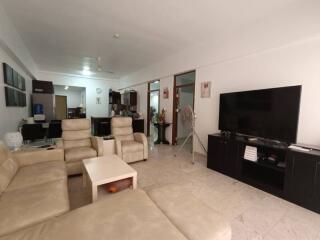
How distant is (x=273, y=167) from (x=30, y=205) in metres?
2.82

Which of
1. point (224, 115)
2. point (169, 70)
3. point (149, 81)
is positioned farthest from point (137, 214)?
point (149, 81)

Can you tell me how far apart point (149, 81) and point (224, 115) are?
3646 millimetres

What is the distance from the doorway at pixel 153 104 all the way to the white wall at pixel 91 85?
355cm

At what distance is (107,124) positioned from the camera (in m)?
6.20

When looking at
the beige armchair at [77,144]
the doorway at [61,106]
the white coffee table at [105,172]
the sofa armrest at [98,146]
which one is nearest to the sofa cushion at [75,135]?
the beige armchair at [77,144]

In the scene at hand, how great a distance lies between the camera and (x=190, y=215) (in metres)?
1.14

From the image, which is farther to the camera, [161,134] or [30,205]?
[161,134]

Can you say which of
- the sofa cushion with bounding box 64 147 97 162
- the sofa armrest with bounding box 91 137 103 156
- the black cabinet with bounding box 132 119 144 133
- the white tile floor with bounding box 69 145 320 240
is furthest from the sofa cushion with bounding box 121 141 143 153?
the black cabinet with bounding box 132 119 144 133

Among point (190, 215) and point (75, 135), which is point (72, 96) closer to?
point (75, 135)

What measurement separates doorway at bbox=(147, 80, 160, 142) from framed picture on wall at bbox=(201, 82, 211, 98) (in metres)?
2.06

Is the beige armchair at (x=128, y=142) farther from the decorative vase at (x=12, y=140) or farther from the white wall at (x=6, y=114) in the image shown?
the white wall at (x=6, y=114)

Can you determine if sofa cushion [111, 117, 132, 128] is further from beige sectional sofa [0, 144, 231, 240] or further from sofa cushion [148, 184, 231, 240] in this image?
sofa cushion [148, 184, 231, 240]

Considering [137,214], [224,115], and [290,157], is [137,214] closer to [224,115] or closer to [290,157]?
[290,157]

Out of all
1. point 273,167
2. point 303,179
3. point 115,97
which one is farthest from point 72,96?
point 303,179
